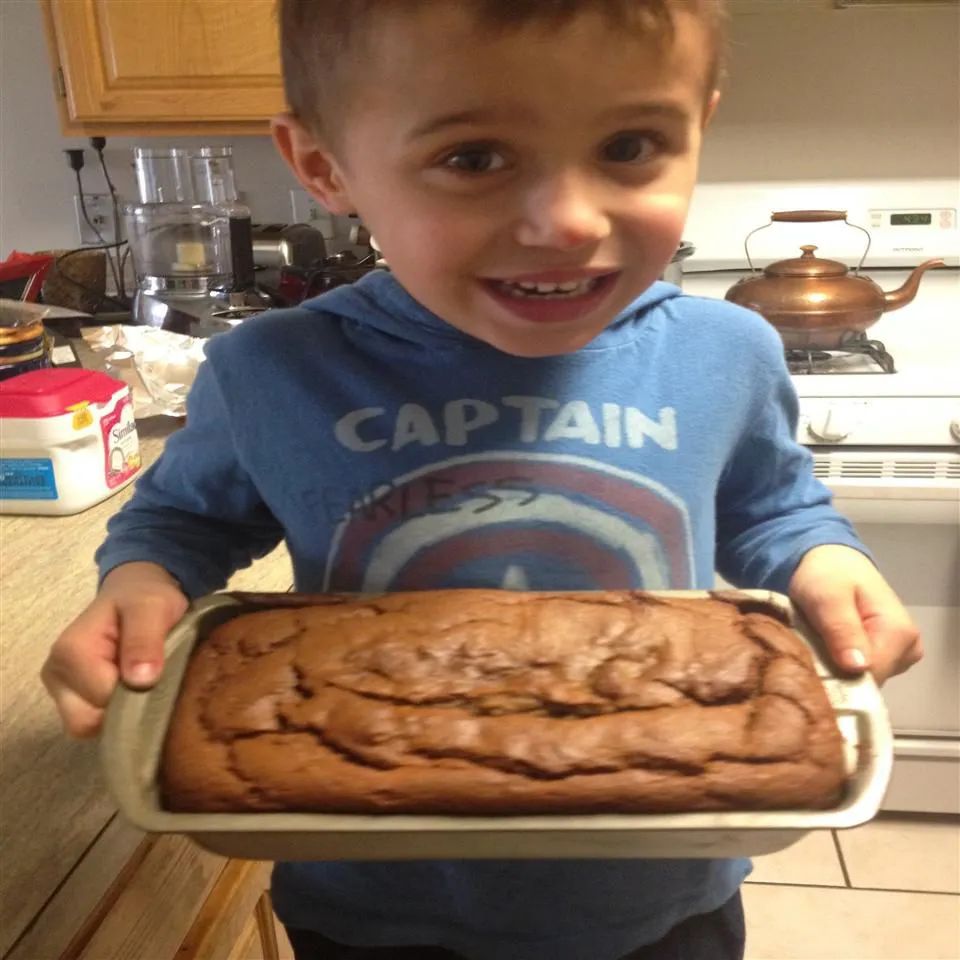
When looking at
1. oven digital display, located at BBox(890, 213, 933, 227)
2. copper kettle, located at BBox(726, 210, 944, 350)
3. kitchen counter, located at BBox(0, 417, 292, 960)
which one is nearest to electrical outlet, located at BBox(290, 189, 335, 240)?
copper kettle, located at BBox(726, 210, 944, 350)

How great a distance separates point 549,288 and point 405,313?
0.47 ft

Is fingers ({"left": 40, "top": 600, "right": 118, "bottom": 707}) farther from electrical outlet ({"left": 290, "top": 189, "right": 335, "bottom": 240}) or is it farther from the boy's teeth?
electrical outlet ({"left": 290, "top": 189, "right": 335, "bottom": 240})

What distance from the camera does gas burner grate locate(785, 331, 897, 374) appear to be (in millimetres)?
1417

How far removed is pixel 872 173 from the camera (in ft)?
5.85

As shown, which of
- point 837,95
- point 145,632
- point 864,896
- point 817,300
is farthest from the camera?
point 837,95

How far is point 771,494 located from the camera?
68cm

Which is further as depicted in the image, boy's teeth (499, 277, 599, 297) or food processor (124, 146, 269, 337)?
food processor (124, 146, 269, 337)

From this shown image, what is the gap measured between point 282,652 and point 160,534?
163 millimetres

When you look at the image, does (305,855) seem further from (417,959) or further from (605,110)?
(605,110)

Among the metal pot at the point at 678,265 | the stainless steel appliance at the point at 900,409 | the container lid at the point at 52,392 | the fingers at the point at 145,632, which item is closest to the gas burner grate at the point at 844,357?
the stainless steel appliance at the point at 900,409

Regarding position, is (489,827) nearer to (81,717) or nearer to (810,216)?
(81,717)

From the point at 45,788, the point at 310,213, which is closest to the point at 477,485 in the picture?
the point at 45,788

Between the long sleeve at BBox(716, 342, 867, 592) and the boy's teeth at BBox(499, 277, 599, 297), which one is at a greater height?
the boy's teeth at BBox(499, 277, 599, 297)

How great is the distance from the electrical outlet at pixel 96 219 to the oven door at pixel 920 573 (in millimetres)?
1655
